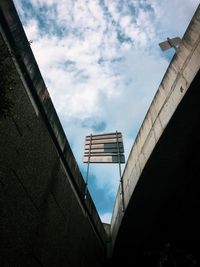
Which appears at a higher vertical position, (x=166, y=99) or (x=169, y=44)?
(x=169, y=44)

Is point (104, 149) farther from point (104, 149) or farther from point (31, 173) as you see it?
point (31, 173)

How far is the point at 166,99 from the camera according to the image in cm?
566

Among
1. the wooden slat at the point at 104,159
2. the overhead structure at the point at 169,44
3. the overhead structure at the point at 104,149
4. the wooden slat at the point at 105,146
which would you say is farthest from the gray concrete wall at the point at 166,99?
the wooden slat at the point at 105,146

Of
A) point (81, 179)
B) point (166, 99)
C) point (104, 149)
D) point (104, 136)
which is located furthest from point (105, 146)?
point (166, 99)

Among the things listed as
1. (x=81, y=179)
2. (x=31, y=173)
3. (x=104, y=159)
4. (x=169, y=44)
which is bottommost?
(x=31, y=173)

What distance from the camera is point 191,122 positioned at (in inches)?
215

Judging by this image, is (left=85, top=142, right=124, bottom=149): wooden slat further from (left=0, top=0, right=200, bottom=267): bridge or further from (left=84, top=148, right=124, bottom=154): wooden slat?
(left=0, top=0, right=200, bottom=267): bridge

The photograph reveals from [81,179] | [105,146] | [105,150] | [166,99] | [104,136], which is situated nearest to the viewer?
[166,99]

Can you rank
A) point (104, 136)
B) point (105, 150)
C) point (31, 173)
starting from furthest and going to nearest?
point (104, 136) → point (105, 150) → point (31, 173)

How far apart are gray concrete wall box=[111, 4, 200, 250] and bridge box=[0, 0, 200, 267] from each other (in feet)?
0.07

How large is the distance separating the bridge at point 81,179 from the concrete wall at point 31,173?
0.06 ft

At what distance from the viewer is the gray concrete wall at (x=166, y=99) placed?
193 inches

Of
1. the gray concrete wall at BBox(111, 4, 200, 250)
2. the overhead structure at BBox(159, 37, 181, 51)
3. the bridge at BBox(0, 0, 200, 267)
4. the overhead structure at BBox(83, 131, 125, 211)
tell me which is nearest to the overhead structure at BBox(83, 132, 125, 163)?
the overhead structure at BBox(83, 131, 125, 211)

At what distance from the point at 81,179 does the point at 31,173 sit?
8.56 ft
